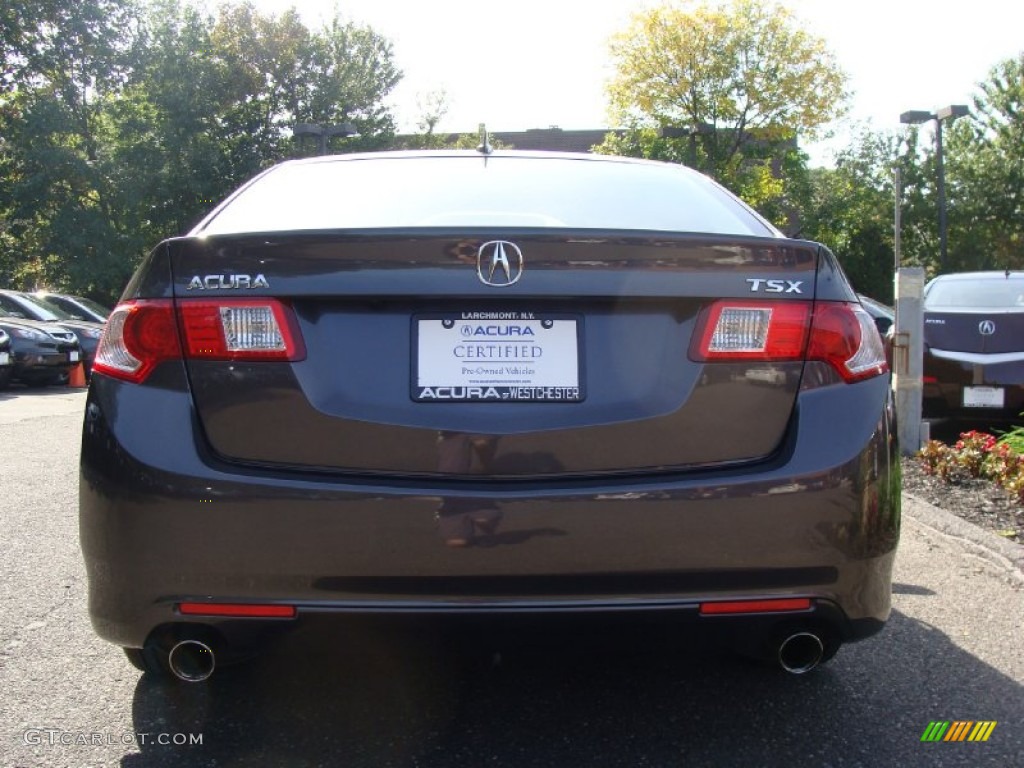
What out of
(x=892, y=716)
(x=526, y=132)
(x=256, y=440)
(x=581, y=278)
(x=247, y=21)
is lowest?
(x=892, y=716)

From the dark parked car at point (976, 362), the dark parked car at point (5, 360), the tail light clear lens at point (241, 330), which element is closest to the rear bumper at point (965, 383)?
the dark parked car at point (976, 362)

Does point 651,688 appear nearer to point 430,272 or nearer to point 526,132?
point 430,272

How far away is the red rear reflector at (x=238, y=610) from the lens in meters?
2.29

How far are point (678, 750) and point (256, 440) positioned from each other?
1.34 m

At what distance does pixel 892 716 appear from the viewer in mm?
2916

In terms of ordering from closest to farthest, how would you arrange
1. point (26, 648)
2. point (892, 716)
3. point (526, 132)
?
point (892, 716), point (26, 648), point (526, 132)

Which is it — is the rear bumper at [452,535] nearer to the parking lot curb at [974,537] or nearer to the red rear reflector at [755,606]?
the red rear reflector at [755,606]

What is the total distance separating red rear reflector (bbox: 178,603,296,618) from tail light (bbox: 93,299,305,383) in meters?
0.54

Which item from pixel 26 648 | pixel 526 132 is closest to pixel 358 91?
pixel 526 132

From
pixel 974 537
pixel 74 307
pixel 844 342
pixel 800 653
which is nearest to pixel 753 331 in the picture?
pixel 844 342

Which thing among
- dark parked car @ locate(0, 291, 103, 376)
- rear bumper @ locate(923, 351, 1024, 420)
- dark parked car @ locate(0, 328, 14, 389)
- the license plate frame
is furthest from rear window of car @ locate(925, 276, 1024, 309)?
dark parked car @ locate(0, 291, 103, 376)

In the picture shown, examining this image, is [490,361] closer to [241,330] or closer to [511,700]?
[241,330]

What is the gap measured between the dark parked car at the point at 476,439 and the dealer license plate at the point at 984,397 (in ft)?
20.5

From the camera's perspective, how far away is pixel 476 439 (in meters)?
2.28
